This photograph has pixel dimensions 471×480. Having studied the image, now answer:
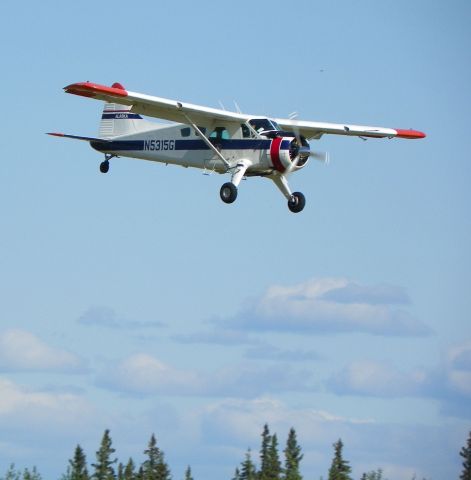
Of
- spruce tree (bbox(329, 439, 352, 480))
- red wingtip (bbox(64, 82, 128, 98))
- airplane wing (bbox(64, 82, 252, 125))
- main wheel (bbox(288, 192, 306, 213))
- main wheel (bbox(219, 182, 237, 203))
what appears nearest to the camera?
red wingtip (bbox(64, 82, 128, 98))

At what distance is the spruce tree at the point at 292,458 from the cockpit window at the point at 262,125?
31131 mm

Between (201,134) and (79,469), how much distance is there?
33555 millimetres

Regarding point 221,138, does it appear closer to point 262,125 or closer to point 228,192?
point 262,125

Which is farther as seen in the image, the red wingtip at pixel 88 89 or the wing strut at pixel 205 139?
the wing strut at pixel 205 139

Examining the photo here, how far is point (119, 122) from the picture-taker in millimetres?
38625

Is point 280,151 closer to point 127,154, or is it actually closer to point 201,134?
point 201,134

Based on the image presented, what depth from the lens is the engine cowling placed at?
32.5 meters

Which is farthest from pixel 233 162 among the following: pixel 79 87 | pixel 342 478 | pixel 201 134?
pixel 342 478

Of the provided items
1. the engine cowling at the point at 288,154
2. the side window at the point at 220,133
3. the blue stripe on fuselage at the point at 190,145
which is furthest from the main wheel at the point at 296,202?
the side window at the point at 220,133

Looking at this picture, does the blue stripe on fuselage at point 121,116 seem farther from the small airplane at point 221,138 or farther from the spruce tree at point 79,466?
the spruce tree at point 79,466

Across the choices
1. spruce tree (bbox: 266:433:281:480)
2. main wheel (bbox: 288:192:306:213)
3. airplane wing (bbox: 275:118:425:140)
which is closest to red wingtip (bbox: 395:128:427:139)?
airplane wing (bbox: 275:118:425:140)

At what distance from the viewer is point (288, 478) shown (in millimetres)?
61719

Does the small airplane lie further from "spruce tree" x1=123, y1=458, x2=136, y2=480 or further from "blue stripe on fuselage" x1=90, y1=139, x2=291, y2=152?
"spruce tree" x1=123, y1=458, x2=136, y2=480

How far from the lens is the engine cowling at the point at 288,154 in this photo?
107 feet
